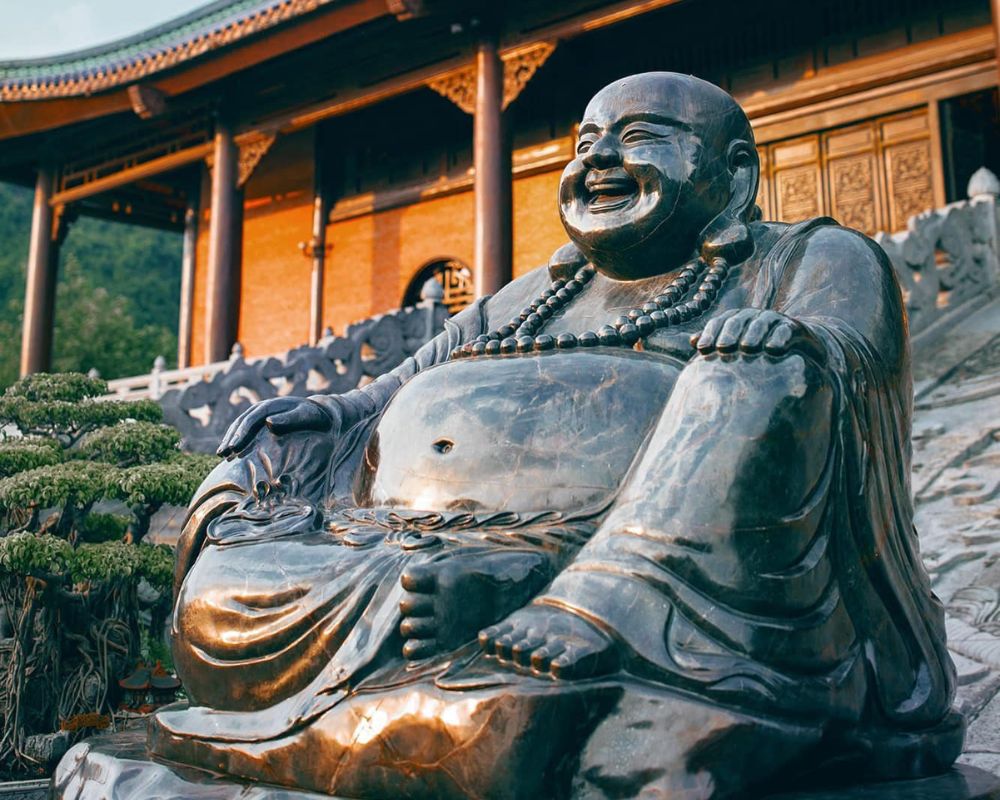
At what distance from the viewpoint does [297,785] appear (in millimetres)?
1576

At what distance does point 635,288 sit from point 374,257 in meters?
9.98

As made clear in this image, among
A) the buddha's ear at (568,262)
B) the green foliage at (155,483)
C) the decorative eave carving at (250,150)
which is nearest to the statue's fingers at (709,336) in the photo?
the buddha's ear at (568,262)

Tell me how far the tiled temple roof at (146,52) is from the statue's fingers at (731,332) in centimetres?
792

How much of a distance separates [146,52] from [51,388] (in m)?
6.40

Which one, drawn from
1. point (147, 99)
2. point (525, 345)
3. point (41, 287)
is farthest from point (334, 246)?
point (525, 345)

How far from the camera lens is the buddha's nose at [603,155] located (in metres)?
2.17

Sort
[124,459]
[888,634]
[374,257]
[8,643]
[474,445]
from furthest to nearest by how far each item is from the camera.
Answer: [374,257] < [124,459] < [8,643] < [474,445] < [888,634]

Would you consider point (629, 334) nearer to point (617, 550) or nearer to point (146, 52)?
point (617, 550)

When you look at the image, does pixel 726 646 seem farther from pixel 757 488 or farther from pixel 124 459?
pixel 124 459

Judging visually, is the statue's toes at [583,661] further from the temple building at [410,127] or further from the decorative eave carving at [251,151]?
the decorative eave carving at [251,151]

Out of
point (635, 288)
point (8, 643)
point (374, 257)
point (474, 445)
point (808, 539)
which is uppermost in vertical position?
point (374, 257)

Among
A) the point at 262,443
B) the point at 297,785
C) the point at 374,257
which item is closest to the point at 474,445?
the point at 262,443

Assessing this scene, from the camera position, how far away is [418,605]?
5.06ft

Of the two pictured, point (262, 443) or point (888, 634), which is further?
point (262, 443)
